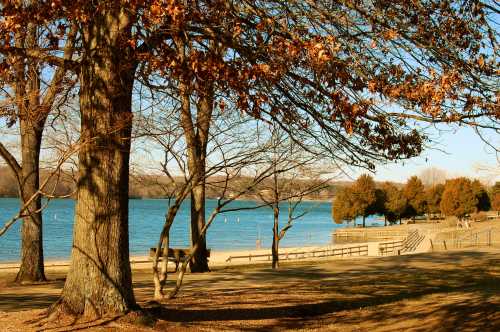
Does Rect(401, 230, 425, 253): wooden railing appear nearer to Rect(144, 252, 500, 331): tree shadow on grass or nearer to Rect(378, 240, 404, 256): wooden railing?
Rect(378, 240, 404, 256): wooden railing

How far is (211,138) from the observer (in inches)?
410

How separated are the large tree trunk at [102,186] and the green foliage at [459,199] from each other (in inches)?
2395

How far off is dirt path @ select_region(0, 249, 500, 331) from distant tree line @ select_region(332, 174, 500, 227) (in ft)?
157

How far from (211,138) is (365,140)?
325 cm

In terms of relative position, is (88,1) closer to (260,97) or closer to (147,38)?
(147,38)

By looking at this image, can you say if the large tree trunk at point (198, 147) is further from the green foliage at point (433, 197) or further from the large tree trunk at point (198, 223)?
the green foliage at point (433, 197)

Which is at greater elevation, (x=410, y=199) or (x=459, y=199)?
(x=410, y=199)

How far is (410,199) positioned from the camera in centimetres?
7300

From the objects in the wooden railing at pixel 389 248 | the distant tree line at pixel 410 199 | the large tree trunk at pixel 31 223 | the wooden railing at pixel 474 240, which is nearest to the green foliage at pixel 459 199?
the distant tree line at pixel 410 199

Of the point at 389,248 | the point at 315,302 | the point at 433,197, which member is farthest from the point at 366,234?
the point at 315,302

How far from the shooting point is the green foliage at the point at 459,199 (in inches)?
2472

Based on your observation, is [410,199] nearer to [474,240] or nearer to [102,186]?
[474,240]

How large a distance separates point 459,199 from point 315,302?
57337 mm

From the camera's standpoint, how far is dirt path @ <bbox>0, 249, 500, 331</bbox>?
8.48 metres
